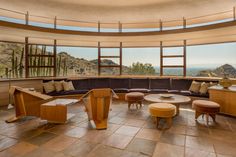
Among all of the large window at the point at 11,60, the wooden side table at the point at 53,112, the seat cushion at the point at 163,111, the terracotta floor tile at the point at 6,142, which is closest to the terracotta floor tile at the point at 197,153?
the seat cushion at the point at 163,111

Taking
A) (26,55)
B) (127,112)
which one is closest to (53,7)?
(26,55)

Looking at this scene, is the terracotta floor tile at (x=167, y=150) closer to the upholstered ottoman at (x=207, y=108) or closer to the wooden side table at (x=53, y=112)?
the upholstered ottoman at (x=207, y=108)

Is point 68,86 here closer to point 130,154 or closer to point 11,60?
point 11,60

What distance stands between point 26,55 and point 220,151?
6.87 m

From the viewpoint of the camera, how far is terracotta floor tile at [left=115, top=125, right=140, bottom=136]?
314 cm

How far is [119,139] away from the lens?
286cm

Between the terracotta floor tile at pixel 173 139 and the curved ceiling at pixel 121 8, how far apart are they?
12.4ft

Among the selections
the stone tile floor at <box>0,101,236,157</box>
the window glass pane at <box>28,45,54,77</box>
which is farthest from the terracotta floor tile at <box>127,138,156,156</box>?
the window glass pane at <box>28,45,54,77</box>

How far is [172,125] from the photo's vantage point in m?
Result: 3.60

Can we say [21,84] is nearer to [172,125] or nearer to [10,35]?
[10,35]

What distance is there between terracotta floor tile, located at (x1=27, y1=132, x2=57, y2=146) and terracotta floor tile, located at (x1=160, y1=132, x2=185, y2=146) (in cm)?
218

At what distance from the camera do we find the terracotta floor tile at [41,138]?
8.96 ft

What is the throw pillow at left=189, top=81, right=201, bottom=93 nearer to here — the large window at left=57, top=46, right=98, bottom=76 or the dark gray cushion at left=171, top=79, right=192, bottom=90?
the dark gray cushion at left=171, top=79, right=192, bottom=90

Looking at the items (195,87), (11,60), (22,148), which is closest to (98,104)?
(22,148)
